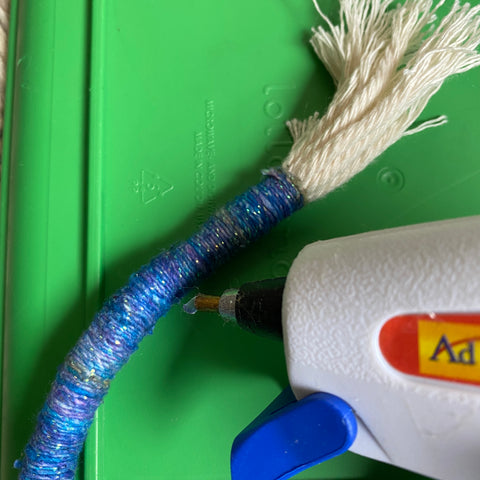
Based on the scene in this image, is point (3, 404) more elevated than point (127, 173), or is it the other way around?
point (127, 173)

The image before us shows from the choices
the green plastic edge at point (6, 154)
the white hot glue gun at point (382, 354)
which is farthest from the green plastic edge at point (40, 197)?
the white hot glue gun at point (382, 354)

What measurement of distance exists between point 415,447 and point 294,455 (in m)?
0.09

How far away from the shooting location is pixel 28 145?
0.48 m

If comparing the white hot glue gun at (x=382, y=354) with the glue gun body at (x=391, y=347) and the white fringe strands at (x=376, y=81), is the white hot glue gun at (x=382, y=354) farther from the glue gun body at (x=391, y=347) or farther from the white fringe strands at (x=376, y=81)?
the white fringe strands at (x=376, y=81)

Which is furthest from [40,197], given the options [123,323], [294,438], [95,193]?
[294,438]

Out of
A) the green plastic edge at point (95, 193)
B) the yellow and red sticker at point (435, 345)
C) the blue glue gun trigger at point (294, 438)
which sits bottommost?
the blue glue gun trigger at point (294, 438)

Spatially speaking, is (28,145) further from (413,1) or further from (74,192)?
(413,1)

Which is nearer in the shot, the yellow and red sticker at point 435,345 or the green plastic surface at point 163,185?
the yellow and red sticker at point 435,345

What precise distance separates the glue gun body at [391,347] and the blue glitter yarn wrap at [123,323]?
105mm

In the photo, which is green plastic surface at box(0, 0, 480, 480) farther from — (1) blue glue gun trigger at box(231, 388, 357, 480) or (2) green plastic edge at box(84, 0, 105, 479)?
(1) blue glue gun trigger at box(231, 388, 357, 480)

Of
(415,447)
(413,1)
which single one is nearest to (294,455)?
(415,447)

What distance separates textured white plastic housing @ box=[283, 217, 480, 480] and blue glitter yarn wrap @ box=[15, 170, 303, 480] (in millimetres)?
108

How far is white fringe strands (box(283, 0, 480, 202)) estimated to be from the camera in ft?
1.41

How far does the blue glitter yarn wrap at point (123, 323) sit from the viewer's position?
1.29 feet
